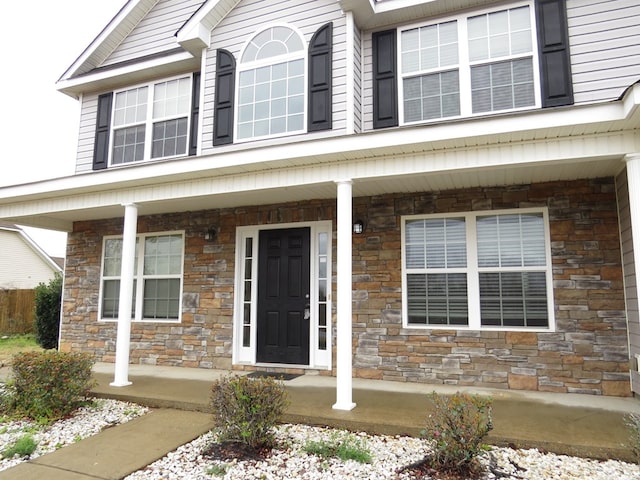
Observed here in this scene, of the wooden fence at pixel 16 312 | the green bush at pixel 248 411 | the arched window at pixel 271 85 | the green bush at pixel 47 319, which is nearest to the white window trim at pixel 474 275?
the arched window at pixel 271 85

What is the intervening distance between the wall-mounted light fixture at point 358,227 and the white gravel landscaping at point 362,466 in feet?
9.45

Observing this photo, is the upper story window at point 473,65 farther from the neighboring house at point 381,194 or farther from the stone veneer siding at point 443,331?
the stone veneer siding at point 443,331

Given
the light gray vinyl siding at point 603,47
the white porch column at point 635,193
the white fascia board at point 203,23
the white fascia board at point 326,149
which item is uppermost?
the white fascia board at point 203,23

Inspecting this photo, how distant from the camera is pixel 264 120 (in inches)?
244

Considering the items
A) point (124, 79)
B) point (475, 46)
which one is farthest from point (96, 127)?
point (475, 46)

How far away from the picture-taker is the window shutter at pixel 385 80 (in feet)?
19.1

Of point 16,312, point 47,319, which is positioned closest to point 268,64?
point 47,319

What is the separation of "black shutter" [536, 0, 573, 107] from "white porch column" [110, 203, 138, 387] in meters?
5.24

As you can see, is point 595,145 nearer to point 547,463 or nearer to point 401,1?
point 547,463

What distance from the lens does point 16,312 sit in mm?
14203

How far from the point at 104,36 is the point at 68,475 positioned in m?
7.28

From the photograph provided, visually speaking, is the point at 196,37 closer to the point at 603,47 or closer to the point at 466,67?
the point at 466,67

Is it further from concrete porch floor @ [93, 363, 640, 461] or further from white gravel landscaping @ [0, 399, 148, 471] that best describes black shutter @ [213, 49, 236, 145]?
white gravel landscaping @ [0, 399, 148, 471]

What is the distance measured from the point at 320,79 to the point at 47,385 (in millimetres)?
4688
